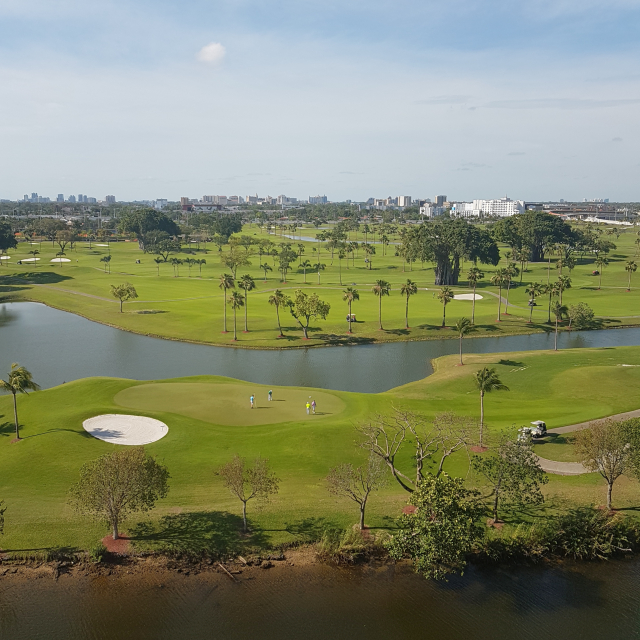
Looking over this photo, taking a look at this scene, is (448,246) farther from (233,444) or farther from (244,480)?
(244,480)

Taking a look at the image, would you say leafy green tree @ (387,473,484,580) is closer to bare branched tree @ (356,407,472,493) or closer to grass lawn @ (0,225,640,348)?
bare branched tree @ (356,407,472,493)

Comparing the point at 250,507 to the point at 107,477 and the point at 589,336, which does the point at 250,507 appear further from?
the point at 589,336

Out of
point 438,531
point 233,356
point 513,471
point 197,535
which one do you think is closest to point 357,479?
point 438,531

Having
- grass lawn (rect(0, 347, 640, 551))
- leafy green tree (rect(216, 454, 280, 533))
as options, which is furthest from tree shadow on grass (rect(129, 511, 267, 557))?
leafy green tree (rect(216, 454, 280, 533))

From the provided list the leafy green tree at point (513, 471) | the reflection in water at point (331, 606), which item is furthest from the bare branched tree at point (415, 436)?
the reflection in water at point (331, 606)

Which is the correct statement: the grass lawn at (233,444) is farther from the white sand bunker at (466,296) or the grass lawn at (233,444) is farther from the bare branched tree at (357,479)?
the white sand bunker at (466,296)

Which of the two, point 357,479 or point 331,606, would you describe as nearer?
point 331,606
